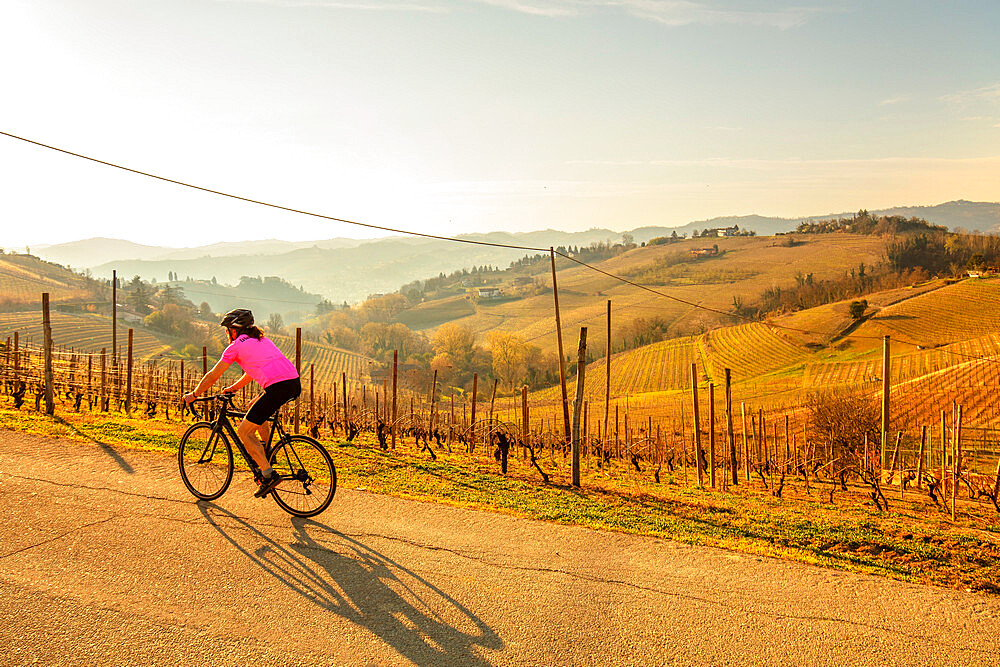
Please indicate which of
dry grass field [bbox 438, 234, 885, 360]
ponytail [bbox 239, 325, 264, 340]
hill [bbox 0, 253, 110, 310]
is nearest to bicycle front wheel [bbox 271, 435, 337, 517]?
ponytail [bbox 239, 325, 264, 340]

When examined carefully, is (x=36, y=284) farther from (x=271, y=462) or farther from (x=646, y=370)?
(x=271, y=462)

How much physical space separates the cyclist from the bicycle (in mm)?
102

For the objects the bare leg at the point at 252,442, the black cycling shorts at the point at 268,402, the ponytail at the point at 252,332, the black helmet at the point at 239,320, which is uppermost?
the black helmet at the point at 239,320

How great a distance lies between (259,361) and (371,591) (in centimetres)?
260

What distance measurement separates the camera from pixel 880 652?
161 inches

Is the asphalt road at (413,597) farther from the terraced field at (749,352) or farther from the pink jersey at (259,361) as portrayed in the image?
the terraced field at (749,352)

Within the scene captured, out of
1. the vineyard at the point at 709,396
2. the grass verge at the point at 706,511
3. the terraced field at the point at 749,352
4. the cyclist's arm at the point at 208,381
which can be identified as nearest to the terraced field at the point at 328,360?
the vineyard at the point at 709,396

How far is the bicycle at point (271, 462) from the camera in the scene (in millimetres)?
6359

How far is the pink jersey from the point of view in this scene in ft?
20.4

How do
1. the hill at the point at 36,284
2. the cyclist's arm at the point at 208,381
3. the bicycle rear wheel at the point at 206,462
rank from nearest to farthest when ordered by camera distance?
the cyclist's arm at the point at 208,381
the bicycle rear wheel at the point at 206,462
the hill at the point at 36,284

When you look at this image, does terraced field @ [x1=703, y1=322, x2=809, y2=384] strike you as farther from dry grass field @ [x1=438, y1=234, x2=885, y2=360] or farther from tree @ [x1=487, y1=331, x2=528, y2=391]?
tree @ [x1=487, y1=331, x2=528, y2=391]

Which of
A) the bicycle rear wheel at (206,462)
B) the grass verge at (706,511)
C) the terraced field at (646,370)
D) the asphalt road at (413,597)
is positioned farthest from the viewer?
the terraced field at (646,370)

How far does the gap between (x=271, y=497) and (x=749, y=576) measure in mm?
4729

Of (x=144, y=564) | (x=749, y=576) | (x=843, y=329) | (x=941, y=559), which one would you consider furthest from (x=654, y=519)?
(x=843, y=329)
